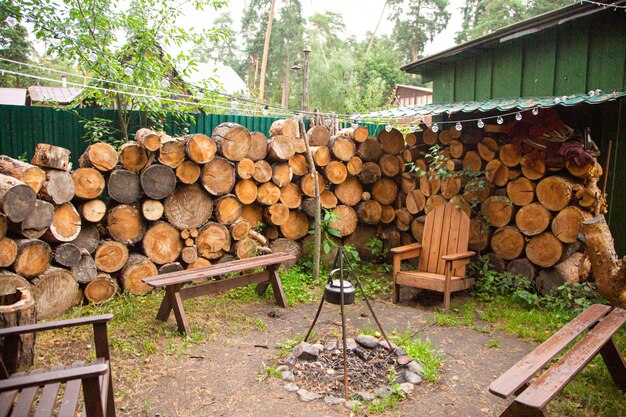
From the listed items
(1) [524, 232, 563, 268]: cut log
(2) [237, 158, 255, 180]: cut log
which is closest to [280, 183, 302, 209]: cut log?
(2) [237, 158, 255, 180]: cut log

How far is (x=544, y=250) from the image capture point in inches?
176

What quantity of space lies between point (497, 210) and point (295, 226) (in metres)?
2.34

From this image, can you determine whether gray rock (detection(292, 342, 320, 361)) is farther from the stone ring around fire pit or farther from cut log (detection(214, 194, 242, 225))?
cut log (detection(214, 194, 242, 225))

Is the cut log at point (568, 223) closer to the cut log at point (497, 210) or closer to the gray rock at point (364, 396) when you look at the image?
the cut log at point (497, 210)

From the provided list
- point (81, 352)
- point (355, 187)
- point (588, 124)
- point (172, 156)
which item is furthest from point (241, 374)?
point (588, 124)

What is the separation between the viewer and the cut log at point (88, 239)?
4062 millimetres

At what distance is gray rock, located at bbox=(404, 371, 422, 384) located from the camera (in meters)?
3.02

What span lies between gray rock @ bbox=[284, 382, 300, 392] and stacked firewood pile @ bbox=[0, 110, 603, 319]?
7.12 feet

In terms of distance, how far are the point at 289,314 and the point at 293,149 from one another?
6.33 ft

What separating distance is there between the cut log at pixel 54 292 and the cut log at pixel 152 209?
86cm

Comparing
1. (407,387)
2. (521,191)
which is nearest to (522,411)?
(407,387)

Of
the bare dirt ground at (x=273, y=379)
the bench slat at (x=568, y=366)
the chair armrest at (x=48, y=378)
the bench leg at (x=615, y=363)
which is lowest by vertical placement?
the bare dirt ground at (x=273, y=379)

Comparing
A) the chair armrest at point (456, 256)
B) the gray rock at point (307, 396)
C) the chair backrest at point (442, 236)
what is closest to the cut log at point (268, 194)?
the chair backrest at point (442, 236)

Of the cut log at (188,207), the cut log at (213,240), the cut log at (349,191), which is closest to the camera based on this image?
the cut log at (188,207)
